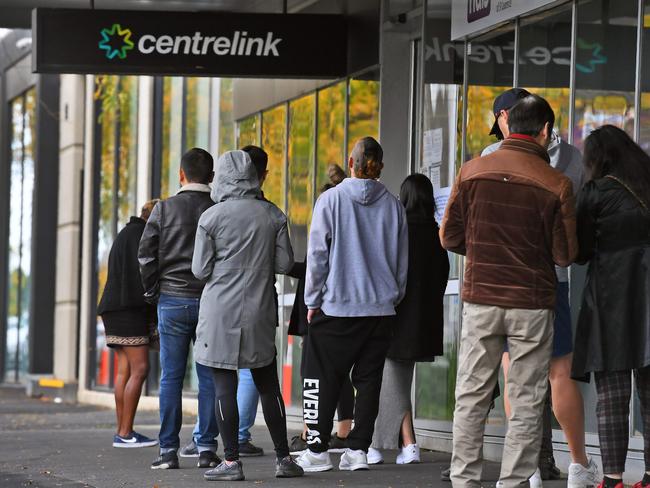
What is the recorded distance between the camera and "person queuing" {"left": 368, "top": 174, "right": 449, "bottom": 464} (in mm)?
9289

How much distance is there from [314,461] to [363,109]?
4.70 metres

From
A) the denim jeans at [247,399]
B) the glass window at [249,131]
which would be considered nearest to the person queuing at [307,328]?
the denim jeans at [247,399]

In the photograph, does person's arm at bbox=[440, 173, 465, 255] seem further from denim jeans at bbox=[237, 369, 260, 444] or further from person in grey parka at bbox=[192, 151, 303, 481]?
denim jeans at bbox=[237, 369, 260, 444]

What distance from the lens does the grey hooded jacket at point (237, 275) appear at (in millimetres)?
8453

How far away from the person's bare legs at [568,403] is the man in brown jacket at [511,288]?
65cm

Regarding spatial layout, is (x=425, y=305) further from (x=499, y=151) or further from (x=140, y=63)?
(x=140, y=63)

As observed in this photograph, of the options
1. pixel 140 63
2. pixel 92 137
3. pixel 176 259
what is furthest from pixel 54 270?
pixel 176 259

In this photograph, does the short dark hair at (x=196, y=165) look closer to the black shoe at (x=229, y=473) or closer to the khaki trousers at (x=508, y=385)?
the black shoe at (x=229, y=473)

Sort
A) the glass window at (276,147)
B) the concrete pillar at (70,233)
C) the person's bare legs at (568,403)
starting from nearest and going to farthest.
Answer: the person's bare legs at (568,403) < the glass window at (276,147) < the concrete pillar at (70,233)

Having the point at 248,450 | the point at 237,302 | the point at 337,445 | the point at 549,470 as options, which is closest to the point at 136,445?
the point at 248,450

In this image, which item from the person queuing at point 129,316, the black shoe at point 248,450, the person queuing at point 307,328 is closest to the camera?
the person queuing at point 307,328

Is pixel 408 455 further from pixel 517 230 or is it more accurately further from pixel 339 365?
pixel 517 230

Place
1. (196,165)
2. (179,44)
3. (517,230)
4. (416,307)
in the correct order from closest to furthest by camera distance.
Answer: (517,230), (416,307), (196,165), (179,44)

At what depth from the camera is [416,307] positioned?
9.34 m
